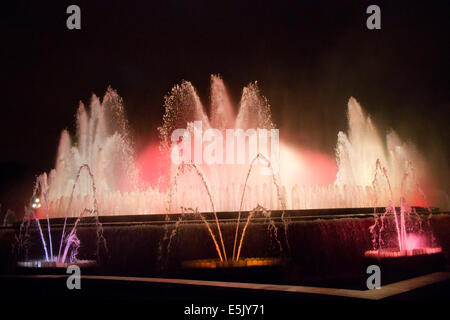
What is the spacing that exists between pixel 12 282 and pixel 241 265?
524 centimetres

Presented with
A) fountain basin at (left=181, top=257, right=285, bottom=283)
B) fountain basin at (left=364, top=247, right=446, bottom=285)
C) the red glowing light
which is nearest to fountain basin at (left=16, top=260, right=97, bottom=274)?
fountain basin at (left=181, top=257, right=285, bottom=283)

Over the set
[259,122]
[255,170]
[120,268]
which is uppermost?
[259,122]

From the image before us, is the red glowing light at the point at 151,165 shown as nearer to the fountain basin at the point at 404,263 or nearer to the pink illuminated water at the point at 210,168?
the pink illuminated water at the point at 210,168

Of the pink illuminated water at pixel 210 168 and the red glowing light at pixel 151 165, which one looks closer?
the pink illuminated water at pixel 210 168

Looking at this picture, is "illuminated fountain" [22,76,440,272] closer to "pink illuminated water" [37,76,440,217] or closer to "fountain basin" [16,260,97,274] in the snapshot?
"pink illuminated water" [37,76,440,217]

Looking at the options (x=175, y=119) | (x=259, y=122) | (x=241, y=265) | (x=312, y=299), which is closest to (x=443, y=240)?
(x=241, y=265)

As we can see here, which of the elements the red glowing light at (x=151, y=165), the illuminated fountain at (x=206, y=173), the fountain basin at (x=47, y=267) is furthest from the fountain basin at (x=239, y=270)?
the red glowing light at (x=151, y=165)

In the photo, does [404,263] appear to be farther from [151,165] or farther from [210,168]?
[151,165]

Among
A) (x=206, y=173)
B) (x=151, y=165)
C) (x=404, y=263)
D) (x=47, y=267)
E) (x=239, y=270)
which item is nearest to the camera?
(x=239, y=270)

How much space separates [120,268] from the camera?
14.9 meters

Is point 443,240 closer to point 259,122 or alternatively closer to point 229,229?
point 229,229

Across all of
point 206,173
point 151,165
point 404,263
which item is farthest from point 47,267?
point 151,165

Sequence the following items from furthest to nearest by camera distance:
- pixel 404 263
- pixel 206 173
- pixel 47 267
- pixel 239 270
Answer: pixel 206 173, pixel 47 267, pixel 404 263, pixel 239 270
